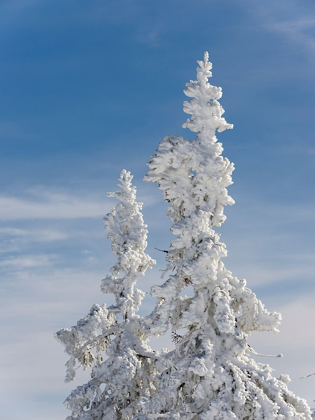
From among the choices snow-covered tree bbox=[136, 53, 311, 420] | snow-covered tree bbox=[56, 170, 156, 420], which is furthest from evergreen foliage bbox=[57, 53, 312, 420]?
snow-covered tree bbox=[56, 170, 156, 420]

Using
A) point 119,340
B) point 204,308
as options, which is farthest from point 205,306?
point 119,340

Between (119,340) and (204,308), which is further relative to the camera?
(119,340)

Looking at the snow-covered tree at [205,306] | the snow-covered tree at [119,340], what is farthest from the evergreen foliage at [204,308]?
the snow-covered tree at [119,340]

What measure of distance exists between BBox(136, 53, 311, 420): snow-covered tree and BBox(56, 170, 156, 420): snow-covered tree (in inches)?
206

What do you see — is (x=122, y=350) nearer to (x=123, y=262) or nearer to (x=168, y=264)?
(x=123, y=262)

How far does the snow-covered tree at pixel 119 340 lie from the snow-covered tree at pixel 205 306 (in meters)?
5.24

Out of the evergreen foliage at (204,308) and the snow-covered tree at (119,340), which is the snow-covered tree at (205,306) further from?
the snow-covered tree at (119,340)

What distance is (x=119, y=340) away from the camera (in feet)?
82.2

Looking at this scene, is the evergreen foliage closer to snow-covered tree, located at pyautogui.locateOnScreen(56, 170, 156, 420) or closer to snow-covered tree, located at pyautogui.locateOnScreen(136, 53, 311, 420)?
snow-covered tree, located at pyautogui.locateOnScreen(136, 53, 311, 420)

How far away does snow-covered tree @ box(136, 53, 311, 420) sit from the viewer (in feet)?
51.6

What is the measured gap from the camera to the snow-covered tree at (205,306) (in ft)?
51.6

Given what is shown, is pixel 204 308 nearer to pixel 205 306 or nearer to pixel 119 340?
pixel 205 306

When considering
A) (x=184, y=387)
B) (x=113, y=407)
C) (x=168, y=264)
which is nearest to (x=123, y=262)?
(x=113, y=407)

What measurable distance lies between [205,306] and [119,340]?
354 inches
